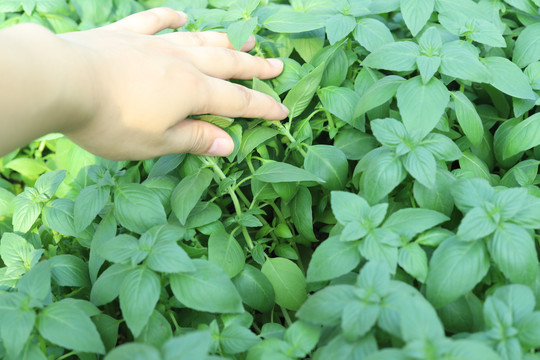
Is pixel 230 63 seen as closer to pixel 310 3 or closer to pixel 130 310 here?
pixel 310 3

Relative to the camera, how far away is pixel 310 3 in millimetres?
1798

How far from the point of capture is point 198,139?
1.33m

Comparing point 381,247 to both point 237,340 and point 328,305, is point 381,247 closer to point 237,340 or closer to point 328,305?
point 328,305

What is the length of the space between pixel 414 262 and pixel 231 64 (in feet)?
2.61

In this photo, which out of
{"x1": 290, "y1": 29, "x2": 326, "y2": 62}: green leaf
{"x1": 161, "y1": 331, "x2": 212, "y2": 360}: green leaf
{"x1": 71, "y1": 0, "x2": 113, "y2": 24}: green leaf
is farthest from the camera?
{"x1": 71, "y1": 0, "x2": 113, "y2": 24}: green leaf

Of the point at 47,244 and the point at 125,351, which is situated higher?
the point at 125,351

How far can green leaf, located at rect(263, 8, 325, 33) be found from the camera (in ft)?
5.18

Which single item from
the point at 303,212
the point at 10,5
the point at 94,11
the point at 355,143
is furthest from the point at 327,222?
the point at 10,5

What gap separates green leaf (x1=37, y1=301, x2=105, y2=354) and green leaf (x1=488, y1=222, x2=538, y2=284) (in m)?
0.87

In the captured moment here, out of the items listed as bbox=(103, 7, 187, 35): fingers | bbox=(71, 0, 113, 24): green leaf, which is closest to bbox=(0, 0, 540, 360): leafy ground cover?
bbox=(103, 7, 187, 35): fingers

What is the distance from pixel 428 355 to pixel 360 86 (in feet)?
3.00

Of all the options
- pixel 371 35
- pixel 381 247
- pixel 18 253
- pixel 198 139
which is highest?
pixel 371 35

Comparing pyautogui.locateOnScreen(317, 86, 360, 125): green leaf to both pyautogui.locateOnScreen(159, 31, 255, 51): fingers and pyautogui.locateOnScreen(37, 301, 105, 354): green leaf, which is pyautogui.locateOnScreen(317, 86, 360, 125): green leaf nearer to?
pyautogui.locateOnScreen(159, 31, 255, 51): fingers

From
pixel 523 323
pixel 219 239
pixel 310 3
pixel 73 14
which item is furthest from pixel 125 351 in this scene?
pixel 73 14
